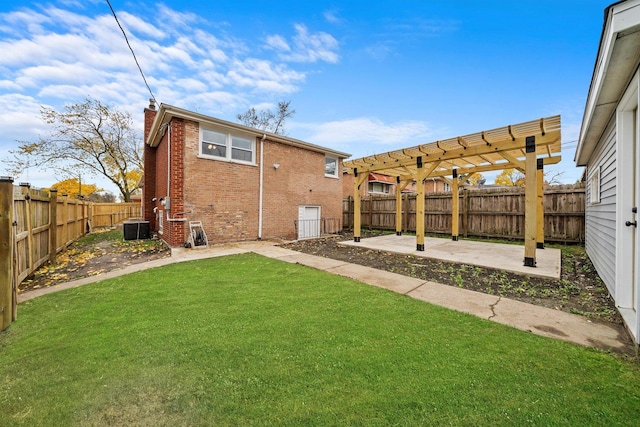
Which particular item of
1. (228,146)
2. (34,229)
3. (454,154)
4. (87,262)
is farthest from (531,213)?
(87,262)

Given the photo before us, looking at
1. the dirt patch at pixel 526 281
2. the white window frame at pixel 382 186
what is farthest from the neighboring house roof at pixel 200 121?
the white window frame at pixel 382 186

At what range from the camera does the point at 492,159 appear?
27.9ft

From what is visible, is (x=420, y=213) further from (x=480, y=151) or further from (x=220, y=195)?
(x=220, y=195)

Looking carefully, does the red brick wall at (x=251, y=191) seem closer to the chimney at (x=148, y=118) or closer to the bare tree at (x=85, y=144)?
the chimney at (x=148, y=118)

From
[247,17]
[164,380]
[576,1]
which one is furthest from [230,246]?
[576,1]

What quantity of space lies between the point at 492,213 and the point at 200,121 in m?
11.8

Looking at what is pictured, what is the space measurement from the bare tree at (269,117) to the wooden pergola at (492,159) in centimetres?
1528

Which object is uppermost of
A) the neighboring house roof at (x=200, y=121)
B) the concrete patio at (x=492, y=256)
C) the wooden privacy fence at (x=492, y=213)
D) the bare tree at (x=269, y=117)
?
the bare tree at (x=269, y=117)

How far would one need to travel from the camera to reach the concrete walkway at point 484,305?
270 cm

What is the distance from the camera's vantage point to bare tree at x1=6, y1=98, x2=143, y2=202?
18.5 meters

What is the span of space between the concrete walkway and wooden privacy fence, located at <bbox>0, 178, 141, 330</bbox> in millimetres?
1114

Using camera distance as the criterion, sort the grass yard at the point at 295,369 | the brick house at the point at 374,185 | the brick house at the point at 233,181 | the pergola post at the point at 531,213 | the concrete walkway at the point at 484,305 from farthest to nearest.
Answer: the brick house at the point at 374,185 → the brick house at the point at 233,181 → the pergola post at the point at 531,213 → the concrete walkway at the point at 484,305 → the grass yard at the point at 295,369

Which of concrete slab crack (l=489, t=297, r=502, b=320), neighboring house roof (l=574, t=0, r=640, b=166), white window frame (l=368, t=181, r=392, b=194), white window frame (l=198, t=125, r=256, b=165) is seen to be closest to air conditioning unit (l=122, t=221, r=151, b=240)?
white window frame (l=198, t=125, r=256, b=165)

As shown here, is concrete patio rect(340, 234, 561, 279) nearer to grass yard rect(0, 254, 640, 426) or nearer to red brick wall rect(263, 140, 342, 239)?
red brick wall rect(263, 140, 342, 239)
